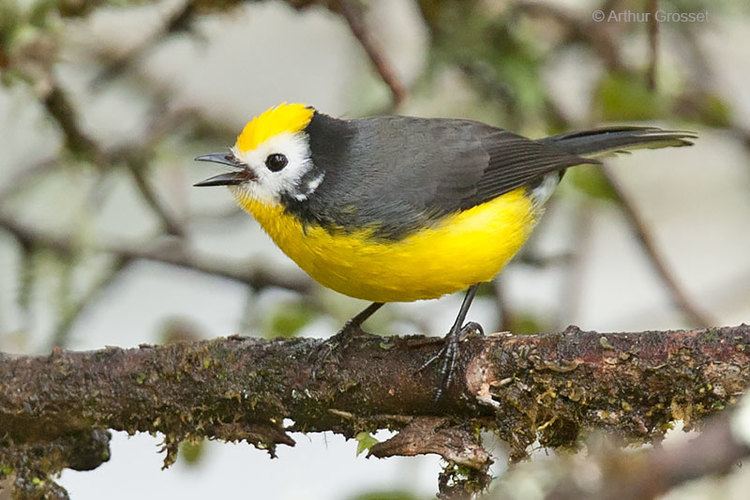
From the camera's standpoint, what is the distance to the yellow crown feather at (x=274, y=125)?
10.0 feet

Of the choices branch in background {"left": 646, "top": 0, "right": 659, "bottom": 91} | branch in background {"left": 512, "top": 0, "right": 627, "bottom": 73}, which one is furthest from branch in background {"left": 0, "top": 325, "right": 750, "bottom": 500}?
branch in background {"left": 512, "top": 0, "right": 627, "bottom": 73}

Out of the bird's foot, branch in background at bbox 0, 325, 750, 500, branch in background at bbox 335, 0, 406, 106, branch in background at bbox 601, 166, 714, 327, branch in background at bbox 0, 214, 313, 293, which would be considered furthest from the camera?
branch in background at bbox 0, 214, 313, 293

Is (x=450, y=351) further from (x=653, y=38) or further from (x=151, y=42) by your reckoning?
(x=151, y=42)

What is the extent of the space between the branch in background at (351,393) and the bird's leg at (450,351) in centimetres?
2

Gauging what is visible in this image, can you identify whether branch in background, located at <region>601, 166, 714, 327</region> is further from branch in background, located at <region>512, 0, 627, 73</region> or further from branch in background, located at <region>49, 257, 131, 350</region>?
branch in background, located at <region>49, 257, 131, 350</region>

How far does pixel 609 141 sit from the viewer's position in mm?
3611

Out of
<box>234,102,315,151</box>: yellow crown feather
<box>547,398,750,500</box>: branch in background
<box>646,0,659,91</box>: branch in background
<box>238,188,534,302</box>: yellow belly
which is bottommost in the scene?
<box>547,398,750,500</box>: branch in background

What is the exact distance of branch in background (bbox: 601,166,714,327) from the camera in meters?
4.02

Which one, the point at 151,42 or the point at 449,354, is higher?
the point at 151,42

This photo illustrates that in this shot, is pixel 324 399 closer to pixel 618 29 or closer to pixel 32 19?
pixel 32 19

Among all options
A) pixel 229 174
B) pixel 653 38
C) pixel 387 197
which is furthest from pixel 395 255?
pixel 653 38

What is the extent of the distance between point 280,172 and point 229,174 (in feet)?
0.48

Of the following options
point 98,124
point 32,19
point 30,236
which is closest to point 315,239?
point 32,19

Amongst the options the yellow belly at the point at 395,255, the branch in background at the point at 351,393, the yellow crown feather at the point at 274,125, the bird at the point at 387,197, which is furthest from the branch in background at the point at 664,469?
the yellow crown feather at the point at 274,125
